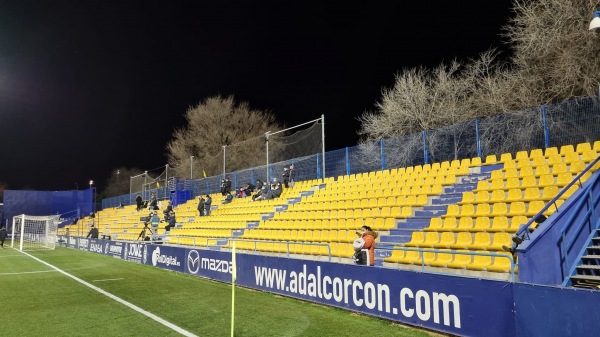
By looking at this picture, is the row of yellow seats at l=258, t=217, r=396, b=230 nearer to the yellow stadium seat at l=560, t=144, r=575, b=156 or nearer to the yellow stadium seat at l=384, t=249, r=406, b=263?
the yellow stadium seat at l=384, t=249, r=406, b=263

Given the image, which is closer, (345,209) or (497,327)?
(497,327)

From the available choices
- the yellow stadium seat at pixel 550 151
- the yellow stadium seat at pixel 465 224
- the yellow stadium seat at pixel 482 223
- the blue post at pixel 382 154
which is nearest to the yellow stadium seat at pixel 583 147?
the yellow stadium seat at pixel 550 151

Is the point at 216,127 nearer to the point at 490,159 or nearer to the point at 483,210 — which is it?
the point at 490,159

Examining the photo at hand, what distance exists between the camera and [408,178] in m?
15.5

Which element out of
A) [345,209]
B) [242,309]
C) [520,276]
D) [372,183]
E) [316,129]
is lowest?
[242,309]

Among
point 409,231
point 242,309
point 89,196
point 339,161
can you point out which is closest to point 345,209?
point 409,231

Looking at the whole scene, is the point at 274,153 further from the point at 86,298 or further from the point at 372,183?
the point at 86,298

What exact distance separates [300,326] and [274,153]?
19.4m

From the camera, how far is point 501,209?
10312 millimetres

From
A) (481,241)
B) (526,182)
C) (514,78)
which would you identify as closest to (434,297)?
(481,241)

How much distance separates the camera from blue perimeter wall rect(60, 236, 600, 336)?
511 cm

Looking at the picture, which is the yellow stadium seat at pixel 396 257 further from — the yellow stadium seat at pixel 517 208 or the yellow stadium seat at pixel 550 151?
the yellow stadium seat at pixel 550 151

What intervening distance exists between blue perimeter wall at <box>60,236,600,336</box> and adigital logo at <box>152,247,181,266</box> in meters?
5.20

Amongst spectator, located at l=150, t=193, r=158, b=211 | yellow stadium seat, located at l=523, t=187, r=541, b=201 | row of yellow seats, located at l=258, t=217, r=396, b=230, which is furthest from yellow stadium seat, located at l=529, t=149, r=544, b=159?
spectator, located at l=150, t=193, r=158, b=211
